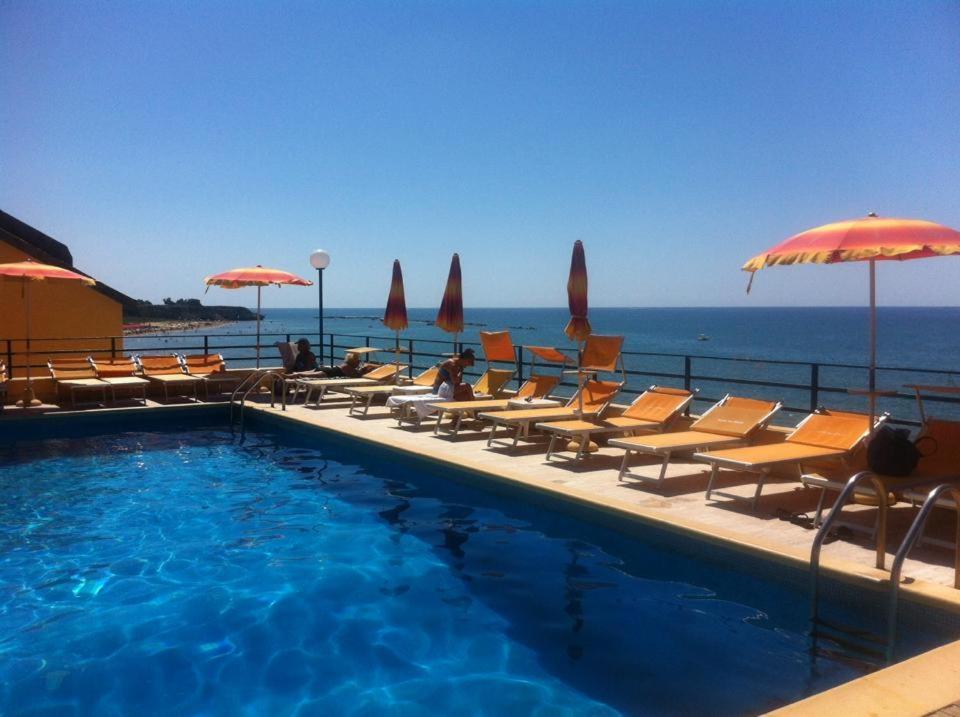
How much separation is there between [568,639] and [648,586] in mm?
886

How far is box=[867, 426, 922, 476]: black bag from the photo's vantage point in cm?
489

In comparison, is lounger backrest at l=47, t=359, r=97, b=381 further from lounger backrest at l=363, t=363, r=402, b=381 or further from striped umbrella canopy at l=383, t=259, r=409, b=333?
striped umbrella canopy at l=383, t=259, r=409, b=333

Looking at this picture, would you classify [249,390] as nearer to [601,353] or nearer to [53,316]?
[601,353]

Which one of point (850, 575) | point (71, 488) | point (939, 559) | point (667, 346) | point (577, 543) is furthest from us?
point (667, 346)

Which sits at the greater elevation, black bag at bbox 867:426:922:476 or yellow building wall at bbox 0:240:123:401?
yellow building wall at bbox 0:240:123:401

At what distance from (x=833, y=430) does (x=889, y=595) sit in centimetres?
249

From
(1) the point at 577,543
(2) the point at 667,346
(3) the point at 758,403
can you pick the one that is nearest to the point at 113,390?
Result: (1) the point at 577,543

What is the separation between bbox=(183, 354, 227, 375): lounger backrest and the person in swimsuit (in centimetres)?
489

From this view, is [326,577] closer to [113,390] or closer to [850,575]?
[850,575]

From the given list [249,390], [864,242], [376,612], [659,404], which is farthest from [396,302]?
[864,242]

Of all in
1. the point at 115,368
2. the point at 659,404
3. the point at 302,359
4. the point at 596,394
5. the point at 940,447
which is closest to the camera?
the point at 940,447

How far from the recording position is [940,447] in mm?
5375

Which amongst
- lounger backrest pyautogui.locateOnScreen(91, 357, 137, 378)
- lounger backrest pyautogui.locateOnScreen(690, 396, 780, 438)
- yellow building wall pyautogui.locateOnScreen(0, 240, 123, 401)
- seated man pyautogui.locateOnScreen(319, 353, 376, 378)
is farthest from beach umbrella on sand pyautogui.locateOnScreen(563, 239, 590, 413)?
yellow building wall pyautogui.locateOnScreen(0, 240, 123, 401)

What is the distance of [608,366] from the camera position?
866cm
